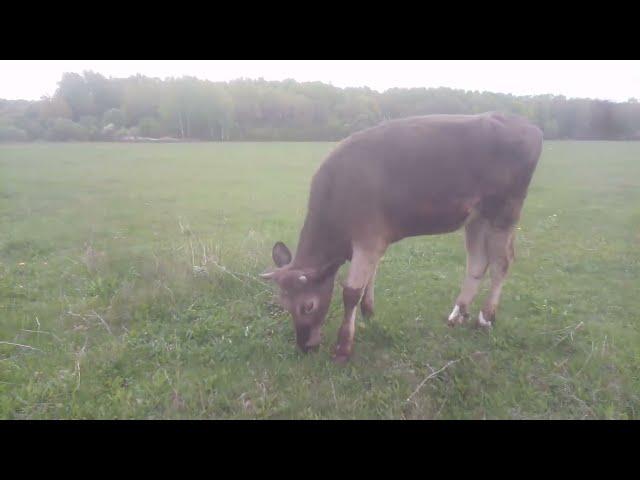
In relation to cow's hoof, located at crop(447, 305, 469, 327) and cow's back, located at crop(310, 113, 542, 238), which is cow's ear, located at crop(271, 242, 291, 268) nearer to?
cow's back, located at crop(310, 113, 542, 238)

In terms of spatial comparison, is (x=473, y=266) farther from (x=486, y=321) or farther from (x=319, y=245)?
(x=319, y=245)

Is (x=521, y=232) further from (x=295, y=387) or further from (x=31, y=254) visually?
(x=31, y=254)

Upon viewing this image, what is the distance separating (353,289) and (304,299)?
0.60m

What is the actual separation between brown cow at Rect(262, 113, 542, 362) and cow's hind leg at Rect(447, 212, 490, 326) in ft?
2.01

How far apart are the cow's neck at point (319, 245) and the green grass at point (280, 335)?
1.00 meters

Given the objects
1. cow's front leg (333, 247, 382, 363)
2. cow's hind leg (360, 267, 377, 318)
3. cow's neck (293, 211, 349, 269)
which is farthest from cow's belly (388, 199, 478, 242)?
cow's hind leg (360, 267, 377, 318)

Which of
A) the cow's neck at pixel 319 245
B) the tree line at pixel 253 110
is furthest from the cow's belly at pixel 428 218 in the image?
the tree line at pixel 253 110

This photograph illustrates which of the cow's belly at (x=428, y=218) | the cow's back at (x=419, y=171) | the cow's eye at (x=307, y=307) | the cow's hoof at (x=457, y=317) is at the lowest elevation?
the cow's hoof at (x=457, y=317)

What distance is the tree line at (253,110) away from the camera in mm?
8820

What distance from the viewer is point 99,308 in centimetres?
609

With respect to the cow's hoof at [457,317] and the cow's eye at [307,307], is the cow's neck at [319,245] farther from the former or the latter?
the cow's hoof at [457,317]

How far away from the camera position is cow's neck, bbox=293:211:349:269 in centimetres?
516

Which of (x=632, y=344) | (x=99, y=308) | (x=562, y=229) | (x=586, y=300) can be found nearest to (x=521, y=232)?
(x=562, y=229)

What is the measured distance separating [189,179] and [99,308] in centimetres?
1885
